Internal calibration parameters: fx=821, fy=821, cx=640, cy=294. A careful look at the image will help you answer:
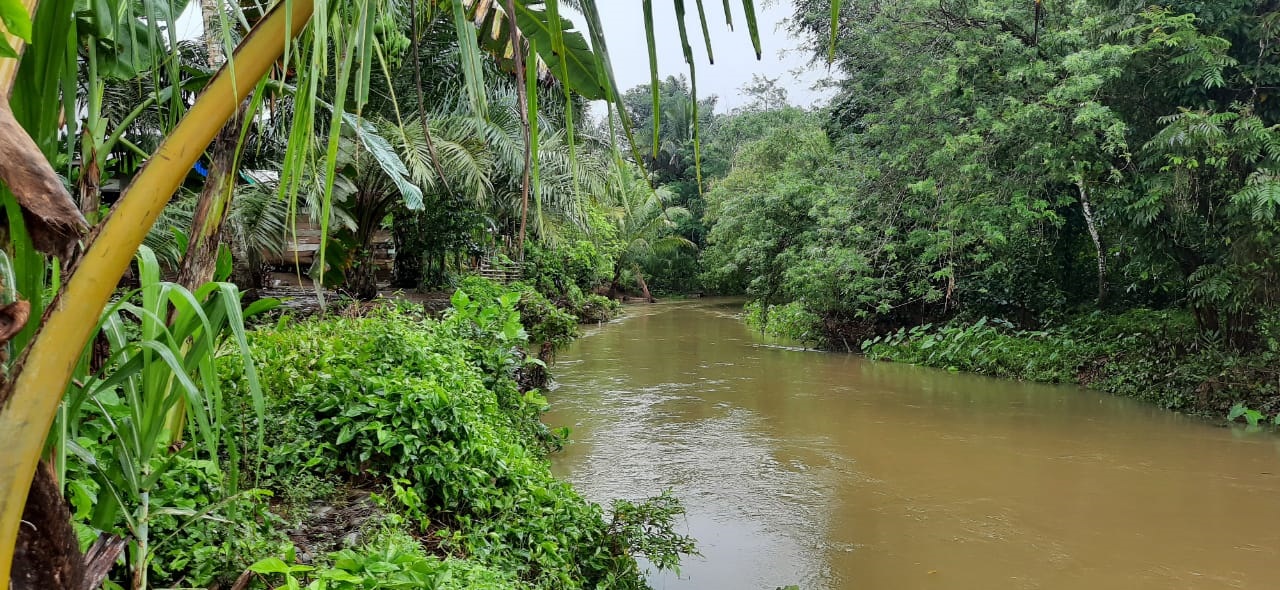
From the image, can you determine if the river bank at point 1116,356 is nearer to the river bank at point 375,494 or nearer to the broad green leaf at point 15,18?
the river bank at point 375,494

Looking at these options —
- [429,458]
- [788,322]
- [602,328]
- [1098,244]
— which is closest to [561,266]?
[602,328]

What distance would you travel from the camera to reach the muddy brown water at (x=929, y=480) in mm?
4387

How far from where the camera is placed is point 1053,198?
1020 cm

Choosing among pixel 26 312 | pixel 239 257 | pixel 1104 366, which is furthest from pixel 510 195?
pixel 26 312

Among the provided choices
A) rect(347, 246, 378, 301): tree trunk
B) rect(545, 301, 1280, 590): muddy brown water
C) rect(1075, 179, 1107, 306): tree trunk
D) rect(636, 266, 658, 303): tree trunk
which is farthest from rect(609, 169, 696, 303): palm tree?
rect(545, 301, 1280, 590): muddy brown water

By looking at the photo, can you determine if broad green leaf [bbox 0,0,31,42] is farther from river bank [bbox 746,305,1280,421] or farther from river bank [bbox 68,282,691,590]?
river bank [bbox 746,305,1280,421]

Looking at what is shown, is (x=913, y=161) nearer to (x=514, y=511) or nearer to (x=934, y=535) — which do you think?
(x=934, y=535)

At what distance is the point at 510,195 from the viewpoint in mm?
11148

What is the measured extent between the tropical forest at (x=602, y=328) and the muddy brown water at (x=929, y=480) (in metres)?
0.04

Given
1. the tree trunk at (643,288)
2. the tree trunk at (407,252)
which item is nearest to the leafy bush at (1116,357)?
the tree trunk at (407,252)

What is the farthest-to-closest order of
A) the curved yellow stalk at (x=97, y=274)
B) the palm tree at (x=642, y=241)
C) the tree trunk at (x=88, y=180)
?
the palm tree at (x=642, y=241)
the tree trunk at (x=88, y=180)
the curved yellow stalk at (x=97, y=274)

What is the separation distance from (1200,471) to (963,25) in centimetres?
612

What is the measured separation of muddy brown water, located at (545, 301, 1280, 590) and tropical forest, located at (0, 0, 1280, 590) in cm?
4

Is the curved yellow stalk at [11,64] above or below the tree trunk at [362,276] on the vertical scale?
above
